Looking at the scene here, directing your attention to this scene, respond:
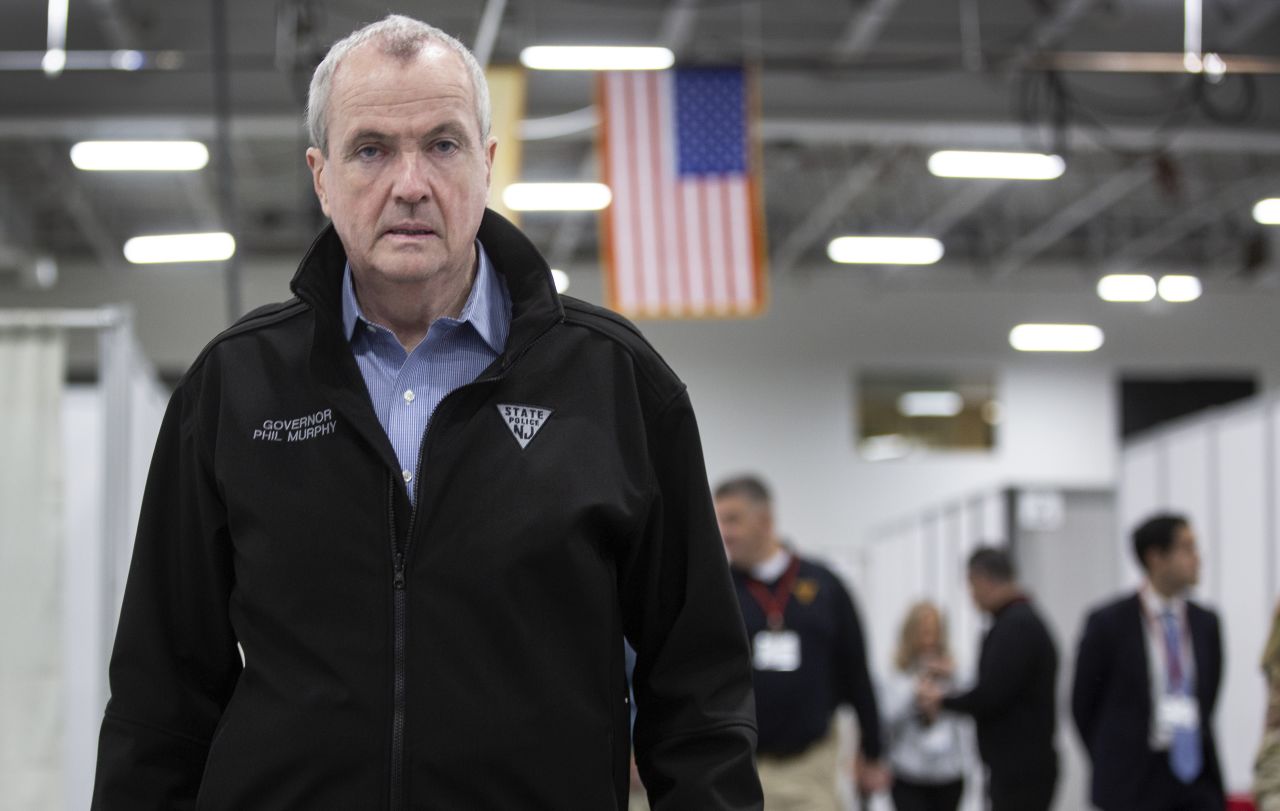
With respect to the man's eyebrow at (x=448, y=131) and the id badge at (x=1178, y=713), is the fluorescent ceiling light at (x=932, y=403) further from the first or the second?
the man's eyebrow at (x=448, y=131)

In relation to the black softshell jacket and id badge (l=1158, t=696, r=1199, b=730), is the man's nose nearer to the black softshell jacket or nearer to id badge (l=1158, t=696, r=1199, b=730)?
the black softshell jacket

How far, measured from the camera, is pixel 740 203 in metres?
8.37

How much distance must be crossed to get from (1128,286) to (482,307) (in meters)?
18.0

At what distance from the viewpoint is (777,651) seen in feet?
19.4

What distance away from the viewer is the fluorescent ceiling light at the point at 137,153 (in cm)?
1189

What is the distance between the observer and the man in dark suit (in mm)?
6305

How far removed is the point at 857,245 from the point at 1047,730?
29.7ft

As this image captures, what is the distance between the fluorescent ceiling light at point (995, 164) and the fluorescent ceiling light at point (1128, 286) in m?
6.52

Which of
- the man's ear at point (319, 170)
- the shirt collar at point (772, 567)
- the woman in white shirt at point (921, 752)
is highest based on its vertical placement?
the man's ear at point (319, 170)

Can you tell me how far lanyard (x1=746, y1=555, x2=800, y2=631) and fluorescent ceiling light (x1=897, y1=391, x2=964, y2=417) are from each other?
1440cm

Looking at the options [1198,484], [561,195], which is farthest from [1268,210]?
[1198,484]

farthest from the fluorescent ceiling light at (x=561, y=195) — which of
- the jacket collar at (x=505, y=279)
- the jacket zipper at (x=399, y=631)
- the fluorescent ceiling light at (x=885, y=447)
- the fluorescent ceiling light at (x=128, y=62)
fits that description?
the jacket zipper at (x=399, y=631)

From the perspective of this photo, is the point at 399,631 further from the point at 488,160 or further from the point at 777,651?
the point at 777,651

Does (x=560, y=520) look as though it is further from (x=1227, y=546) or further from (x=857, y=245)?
(x=857, y=245)
